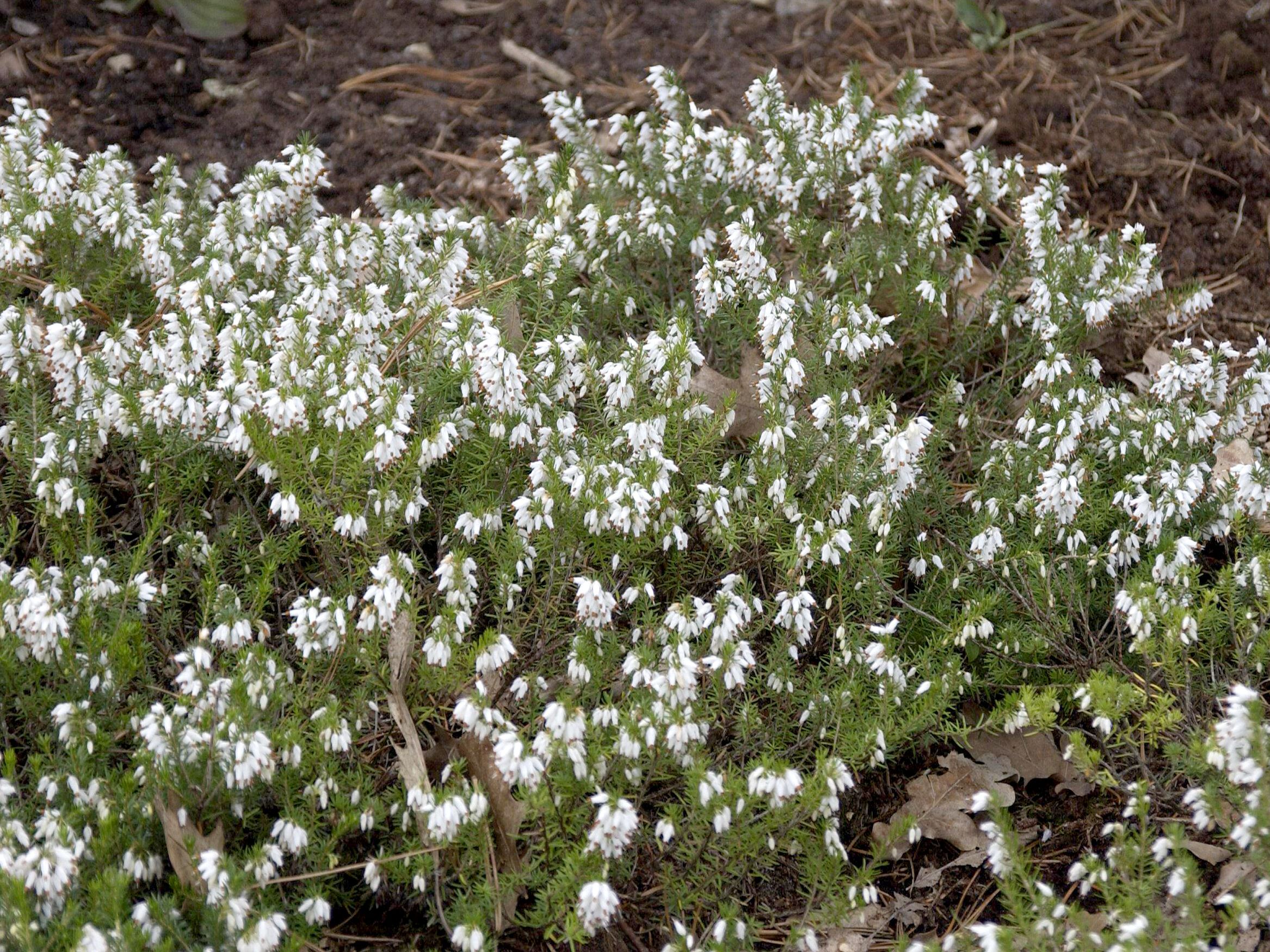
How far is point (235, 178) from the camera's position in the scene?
6949 millimetres

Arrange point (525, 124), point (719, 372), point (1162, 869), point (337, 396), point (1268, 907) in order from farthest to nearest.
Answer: point (525, 124) < point (719, 372) < point (337, 396) < point (1162, 869) < point (1268, 907)

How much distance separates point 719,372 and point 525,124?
113 inches

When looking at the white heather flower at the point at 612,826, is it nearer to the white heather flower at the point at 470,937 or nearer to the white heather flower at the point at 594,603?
the white heather flower at the point at 470,937

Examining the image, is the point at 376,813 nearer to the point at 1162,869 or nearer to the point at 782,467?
the point at 782,467

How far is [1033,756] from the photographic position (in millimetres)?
4551

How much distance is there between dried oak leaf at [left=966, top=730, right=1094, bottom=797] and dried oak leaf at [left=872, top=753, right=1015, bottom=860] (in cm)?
3

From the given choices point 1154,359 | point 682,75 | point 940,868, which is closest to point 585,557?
point 940,868

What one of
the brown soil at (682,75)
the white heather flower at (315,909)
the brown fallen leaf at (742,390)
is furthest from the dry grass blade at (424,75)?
the white heather flower at (315,909)

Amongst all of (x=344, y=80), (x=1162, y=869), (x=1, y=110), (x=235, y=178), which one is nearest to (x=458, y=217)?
(x=235, y=178)

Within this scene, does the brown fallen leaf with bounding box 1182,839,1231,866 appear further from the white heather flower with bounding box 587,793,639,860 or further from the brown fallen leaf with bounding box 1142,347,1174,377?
the brown fallen leaf with bounding box 1142,347,1174,377

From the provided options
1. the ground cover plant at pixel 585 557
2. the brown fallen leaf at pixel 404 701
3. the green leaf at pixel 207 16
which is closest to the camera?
the ground cover plant at pixel 585 557

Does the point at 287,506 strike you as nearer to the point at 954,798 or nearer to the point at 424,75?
the point at 954,798

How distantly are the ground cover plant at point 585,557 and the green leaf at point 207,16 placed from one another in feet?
8.80

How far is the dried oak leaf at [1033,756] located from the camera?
450 cm
